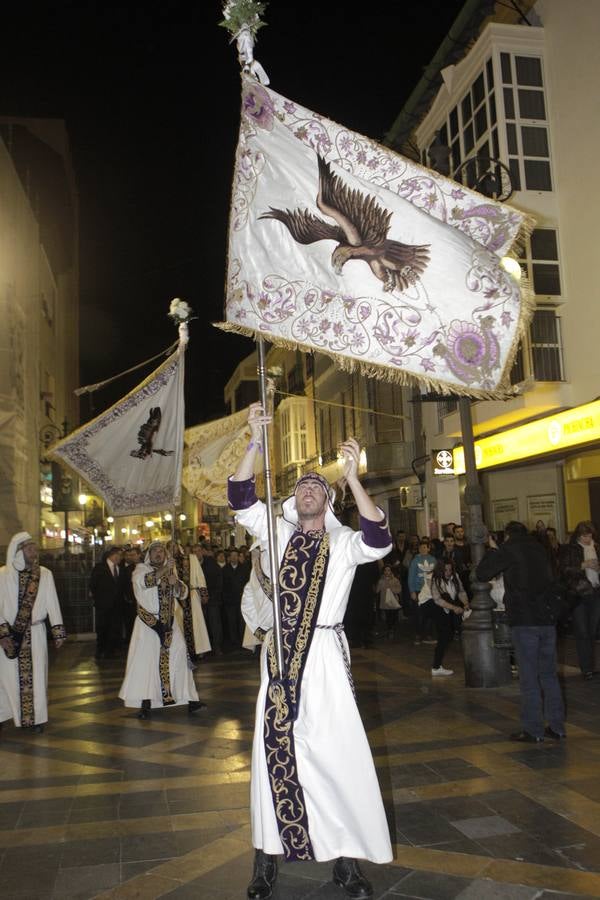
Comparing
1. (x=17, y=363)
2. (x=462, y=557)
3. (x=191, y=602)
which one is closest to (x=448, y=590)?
(x=191, y=602)

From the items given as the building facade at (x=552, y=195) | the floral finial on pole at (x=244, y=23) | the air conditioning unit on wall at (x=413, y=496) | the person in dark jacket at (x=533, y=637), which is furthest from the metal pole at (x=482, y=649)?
the air conditioning unit on wall at (x=413, y=496)

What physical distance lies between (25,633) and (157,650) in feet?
4.95

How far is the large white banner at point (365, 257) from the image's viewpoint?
4.57 m

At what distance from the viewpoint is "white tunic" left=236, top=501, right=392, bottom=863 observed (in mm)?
4047

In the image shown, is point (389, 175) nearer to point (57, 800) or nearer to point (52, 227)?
point (57, 800)

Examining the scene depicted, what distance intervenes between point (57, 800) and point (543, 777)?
11.8 ft

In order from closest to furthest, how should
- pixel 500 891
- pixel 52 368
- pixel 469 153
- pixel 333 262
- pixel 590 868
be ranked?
1. pixel 500 891
2. pixel 590 868
3. pixel 333 262
4. pixel 469 153
5. pixel 52 368

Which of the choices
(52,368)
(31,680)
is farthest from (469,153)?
(52,368)

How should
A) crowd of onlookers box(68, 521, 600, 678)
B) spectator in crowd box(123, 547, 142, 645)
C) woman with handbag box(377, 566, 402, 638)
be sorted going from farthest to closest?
woman with handbag box(377, 566, 402, 638) < spectator in crowd box(123, 547, 142, 645) < crowd of onlookers box(68, 521, 600, 678)

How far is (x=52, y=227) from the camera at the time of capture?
127 ft

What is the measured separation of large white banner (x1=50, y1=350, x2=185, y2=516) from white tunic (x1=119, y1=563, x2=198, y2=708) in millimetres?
1017

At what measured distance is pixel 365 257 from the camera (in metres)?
4.77

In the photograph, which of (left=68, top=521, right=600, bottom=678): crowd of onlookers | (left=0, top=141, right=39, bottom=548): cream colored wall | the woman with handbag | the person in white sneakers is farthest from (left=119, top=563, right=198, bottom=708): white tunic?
(left=0, top=141, right=39, bottom=548): cream colored wall

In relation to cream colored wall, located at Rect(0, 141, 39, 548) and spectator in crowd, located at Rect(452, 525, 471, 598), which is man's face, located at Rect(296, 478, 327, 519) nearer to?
spectator in crowd, located at Rect(452, 525, 471, 598)
